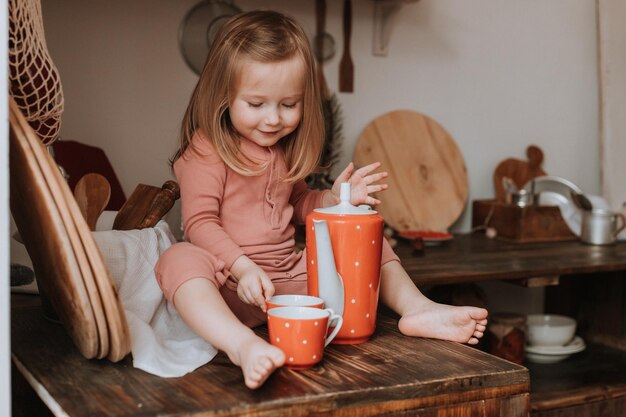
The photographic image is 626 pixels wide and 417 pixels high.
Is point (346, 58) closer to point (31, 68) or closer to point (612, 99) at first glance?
point (612, 99)

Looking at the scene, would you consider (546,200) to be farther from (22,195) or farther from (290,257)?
(22,195)

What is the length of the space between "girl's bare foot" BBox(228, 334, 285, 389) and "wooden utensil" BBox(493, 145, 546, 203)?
59.6 inches

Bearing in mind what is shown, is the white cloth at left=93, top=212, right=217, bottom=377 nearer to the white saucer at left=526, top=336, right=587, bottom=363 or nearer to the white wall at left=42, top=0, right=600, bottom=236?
the white wall at left=42, top=0, right=600, bottom=236

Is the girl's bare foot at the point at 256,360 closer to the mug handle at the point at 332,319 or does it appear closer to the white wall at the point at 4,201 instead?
the mug handle at the point at 332,319

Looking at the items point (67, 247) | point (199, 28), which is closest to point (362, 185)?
point (67, 247)

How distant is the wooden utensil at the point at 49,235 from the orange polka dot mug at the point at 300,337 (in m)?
0.23

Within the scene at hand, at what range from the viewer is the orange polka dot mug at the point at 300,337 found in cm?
101

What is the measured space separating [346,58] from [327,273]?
44.4 inches

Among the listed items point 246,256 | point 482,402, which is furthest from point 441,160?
point 482,402

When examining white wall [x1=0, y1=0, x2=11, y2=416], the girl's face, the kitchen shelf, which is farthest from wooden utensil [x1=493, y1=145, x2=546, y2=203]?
white wall [x1=0, y1=0, x2=11, y2=416]

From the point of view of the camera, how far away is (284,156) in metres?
1.35

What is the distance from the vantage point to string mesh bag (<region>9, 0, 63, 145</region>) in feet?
3.41

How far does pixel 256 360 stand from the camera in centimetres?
95

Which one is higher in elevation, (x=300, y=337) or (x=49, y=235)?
(x=49, y=235)
